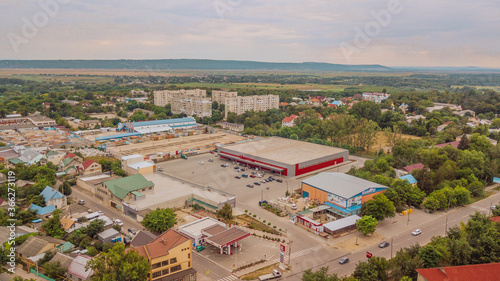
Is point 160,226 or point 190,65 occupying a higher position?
point 190,65

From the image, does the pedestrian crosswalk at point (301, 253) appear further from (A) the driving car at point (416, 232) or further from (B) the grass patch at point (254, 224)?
(A) the driving car at point (416, 232)

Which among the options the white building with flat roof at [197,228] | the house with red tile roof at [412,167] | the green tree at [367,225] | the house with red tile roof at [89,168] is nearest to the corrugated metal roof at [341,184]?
the green tree at [367,225]

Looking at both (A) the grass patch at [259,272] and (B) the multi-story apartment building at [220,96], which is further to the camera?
(B) the multi-story apartment building at [220,96]

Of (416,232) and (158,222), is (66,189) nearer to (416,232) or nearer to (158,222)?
(158,222)

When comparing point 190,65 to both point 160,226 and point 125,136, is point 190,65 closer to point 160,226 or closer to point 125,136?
point 125,136

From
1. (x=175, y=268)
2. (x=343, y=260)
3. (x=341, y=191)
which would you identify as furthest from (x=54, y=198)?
(x=341, y=191)

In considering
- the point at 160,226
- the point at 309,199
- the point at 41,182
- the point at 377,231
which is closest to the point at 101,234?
the point at 160,226
